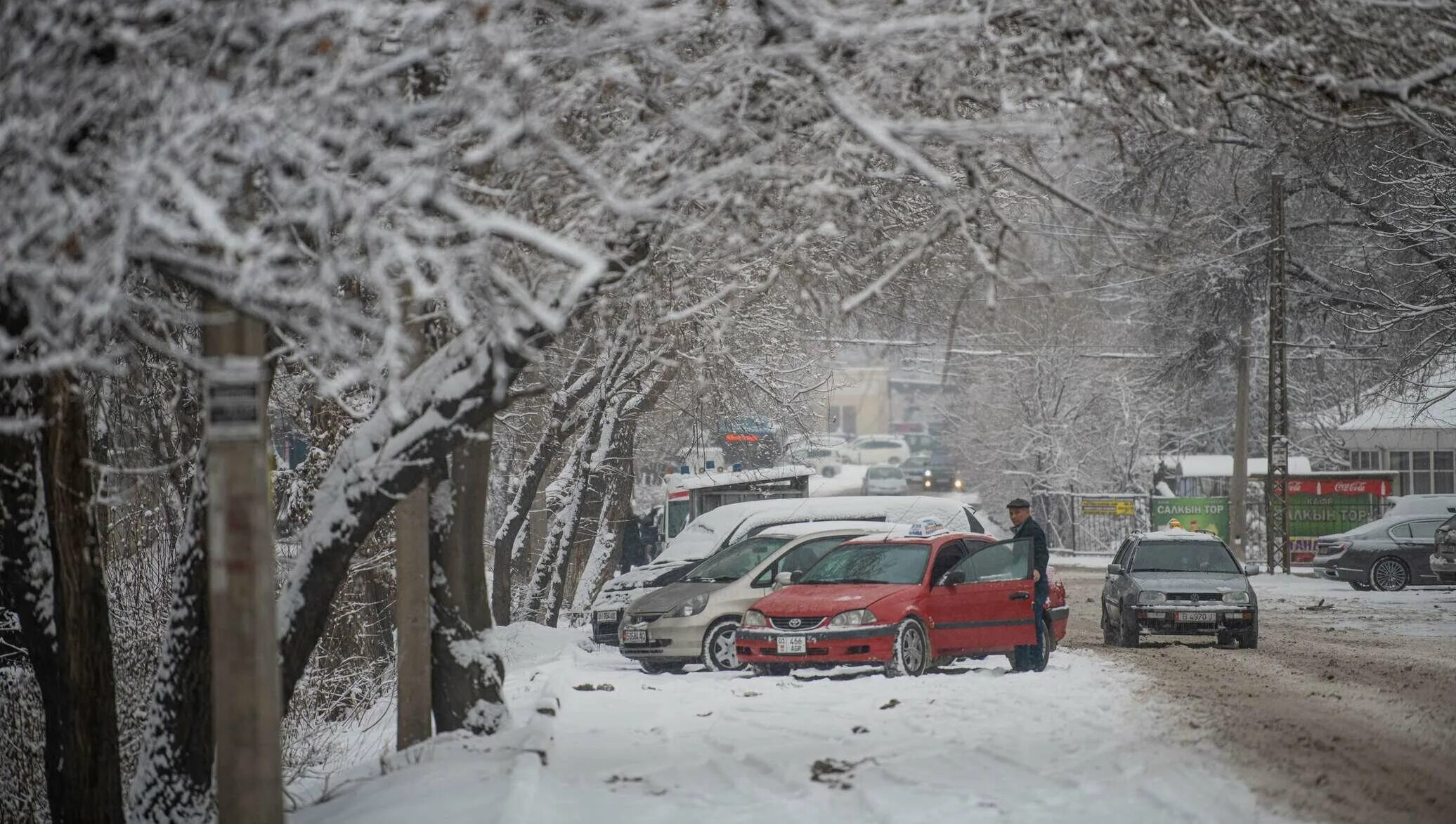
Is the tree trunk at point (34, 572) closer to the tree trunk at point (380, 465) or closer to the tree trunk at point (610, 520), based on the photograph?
the tree trunk at point (380, 465)

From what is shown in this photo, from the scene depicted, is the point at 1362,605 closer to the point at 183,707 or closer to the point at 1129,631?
the point at 1129,631

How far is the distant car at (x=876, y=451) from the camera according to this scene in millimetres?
81875

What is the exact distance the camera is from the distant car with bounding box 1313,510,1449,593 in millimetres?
30547

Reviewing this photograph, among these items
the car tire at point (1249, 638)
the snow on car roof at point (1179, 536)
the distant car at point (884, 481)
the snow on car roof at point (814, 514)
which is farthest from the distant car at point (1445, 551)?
the distant car at point (884, 481)

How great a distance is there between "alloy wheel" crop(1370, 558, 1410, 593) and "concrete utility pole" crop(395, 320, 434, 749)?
25.0 metres

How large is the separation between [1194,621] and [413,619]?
37.5ft

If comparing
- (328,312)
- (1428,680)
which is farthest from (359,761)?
(1428,680)

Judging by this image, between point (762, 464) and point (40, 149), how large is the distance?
1111 inches

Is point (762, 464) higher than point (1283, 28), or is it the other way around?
point (1283, 28)

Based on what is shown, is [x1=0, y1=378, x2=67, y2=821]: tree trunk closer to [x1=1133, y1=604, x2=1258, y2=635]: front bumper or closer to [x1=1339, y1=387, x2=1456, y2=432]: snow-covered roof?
[x1=1133, y1=604, x2=1258, y2=635]: front bumper

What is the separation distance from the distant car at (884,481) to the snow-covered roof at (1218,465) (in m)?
15.5

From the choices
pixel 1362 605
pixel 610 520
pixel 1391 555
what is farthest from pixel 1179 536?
pixel 1391 555

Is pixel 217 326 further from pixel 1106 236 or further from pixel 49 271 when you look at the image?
pixel 1106 236

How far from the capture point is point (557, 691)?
1391 cm
